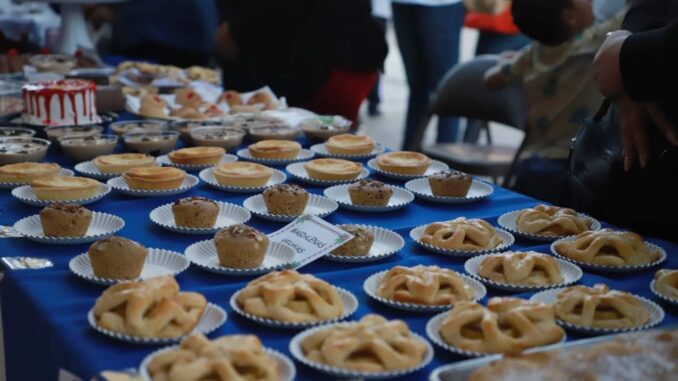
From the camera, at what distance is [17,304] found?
1390 millimetres

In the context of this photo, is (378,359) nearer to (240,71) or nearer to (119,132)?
(119,132)

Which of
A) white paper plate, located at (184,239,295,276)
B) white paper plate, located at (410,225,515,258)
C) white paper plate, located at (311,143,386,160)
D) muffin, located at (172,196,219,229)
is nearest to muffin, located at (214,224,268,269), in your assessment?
white paper plate, located at (184,239,295,276)

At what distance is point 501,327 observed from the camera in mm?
1186

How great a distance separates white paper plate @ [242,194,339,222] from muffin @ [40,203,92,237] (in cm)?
36

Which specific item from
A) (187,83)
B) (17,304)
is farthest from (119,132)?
(17,304)

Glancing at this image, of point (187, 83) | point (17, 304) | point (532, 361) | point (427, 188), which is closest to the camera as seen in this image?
point (532, 361)

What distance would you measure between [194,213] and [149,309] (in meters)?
0.48

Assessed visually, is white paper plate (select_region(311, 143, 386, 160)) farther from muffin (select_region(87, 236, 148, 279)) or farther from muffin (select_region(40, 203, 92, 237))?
muffin (select_region(87, 236, 148, 279))

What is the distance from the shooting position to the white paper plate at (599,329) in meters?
1.22

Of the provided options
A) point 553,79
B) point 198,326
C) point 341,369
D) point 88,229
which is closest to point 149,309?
point 198,326

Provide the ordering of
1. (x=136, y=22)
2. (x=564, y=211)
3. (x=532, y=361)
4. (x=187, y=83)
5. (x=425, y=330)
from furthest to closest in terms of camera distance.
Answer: (x=136, y=22) → (x=187, y=83) → (x=564, y=211) → (x=425, y=330) → (x=532, y=361)

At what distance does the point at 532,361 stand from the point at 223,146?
1.56 metres

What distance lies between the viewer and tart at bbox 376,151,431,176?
214 centimetres

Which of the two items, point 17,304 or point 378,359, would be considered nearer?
point 378,359
